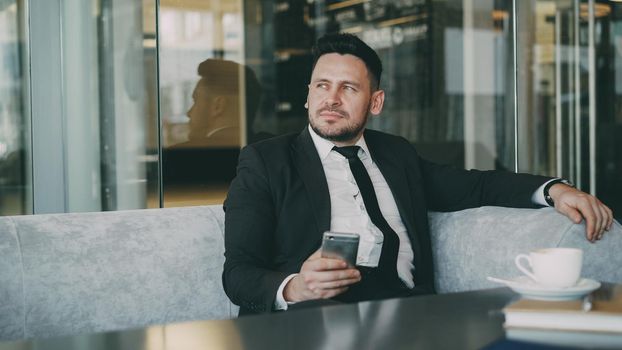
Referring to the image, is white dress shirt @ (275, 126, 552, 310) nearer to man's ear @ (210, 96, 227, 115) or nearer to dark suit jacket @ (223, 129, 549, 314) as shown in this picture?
dark suit jacket @ (223, 129, 549, 314)

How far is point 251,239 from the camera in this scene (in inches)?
82.1

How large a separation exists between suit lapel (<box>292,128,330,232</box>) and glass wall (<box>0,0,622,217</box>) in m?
1.39

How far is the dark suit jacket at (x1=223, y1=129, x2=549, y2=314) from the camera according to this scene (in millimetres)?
2053

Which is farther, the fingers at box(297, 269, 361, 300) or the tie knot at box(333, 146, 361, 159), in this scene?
the tie knot at box(333, 146, 361, 159)

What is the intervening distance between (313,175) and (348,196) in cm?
14

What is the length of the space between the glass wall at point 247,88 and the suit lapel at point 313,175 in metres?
1.39

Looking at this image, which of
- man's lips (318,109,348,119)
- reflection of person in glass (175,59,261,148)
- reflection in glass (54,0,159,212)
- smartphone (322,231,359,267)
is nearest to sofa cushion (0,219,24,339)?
smartphone (322,231,359,267)

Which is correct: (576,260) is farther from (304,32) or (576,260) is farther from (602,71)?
(602,71)

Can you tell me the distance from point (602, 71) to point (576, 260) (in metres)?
5.98

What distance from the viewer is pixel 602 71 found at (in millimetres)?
6852

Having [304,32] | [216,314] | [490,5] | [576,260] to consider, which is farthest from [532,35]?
[576,260]

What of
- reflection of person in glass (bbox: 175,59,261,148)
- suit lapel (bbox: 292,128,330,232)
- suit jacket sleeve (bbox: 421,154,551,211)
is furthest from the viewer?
reflection of person in glass (bbox: 175,59,261,148)

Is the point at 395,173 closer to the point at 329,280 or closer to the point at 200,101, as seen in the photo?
the point at 329,280

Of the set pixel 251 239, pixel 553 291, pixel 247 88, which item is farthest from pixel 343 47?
pixel 247 88
